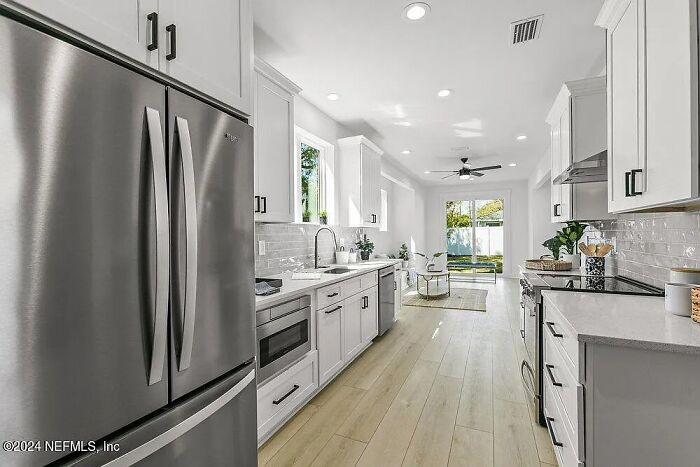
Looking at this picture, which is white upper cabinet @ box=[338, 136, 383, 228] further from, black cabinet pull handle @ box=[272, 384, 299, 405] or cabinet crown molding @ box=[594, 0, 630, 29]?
cabinet crown molding @ box=[594, 0, 630, 29]

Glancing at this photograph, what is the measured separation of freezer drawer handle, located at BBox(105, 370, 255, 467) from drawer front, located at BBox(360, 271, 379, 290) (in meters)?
2.32

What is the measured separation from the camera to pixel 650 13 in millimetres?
1375

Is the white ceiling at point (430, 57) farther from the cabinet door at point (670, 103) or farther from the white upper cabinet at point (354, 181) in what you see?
the cabinet door at point (670, 103)

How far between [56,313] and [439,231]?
991 centimetres

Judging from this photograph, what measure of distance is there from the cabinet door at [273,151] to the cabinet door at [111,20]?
54.0 inches

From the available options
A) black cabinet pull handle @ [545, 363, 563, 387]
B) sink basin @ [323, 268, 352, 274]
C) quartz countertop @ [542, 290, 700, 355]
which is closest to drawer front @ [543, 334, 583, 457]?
black cabinet pull handle @ [545, 363, 563, 387]

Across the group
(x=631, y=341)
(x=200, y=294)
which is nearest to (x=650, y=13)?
A: (x=631, y=341)

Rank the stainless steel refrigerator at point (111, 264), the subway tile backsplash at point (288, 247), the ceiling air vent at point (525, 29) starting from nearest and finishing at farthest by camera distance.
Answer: the stainless steel refrigerator at point (111, 264) < the ceiling air vent at point (525, 29) < the subway tile backsplash at point (288, 247)

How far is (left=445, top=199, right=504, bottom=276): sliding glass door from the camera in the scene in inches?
374

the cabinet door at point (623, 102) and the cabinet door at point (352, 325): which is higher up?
the cabinet door at point (623, 102)

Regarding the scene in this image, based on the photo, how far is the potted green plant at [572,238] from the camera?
3371 mm

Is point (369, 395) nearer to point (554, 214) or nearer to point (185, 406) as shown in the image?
point (185, 406)

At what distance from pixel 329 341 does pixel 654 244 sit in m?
2.35

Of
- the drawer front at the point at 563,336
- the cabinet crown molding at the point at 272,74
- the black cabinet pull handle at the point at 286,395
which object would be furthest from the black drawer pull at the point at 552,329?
the cabinet crown molding at the point at 272,74
